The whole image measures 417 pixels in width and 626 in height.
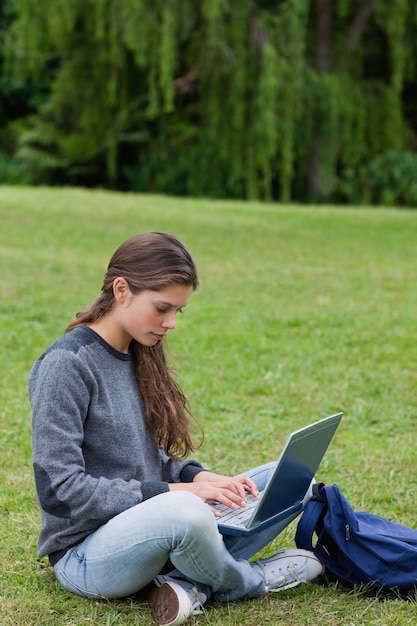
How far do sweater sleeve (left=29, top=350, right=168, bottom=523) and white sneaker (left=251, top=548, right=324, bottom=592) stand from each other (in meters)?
0.54

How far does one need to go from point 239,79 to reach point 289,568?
1255 cm

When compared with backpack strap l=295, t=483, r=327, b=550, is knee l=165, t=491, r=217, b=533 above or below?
above

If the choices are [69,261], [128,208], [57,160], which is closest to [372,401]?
[69,261]

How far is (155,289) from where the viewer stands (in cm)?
280

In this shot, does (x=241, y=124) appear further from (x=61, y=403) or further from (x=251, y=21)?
(x=61, y=403)

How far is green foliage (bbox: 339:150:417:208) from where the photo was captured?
55.7 ft

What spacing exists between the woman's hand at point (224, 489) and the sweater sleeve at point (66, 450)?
7.1 inches

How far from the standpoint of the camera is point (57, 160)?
1991 cm

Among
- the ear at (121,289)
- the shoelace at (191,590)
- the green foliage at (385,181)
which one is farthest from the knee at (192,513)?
the green foliage at (385,181)

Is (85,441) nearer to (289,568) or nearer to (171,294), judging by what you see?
(171,294)

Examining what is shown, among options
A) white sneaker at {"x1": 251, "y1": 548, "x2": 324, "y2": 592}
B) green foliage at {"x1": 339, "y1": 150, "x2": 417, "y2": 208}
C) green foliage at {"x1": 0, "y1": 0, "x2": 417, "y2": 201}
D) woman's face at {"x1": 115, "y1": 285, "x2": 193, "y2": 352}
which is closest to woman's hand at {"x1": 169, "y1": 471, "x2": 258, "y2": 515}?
white sneaker at {"x1": 251, "y1": 548, "x2": 324, "y2": 592}

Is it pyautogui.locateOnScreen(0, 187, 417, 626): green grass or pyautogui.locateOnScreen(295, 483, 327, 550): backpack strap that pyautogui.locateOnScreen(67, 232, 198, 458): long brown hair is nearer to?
pyautogui.locateOnScreen(295, 483, 327, 550): backpack strap

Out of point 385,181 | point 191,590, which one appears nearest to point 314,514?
point 191,590

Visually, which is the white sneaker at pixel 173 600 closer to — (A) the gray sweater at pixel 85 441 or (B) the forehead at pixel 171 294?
(A) the gray sweater at pixel 85 441
